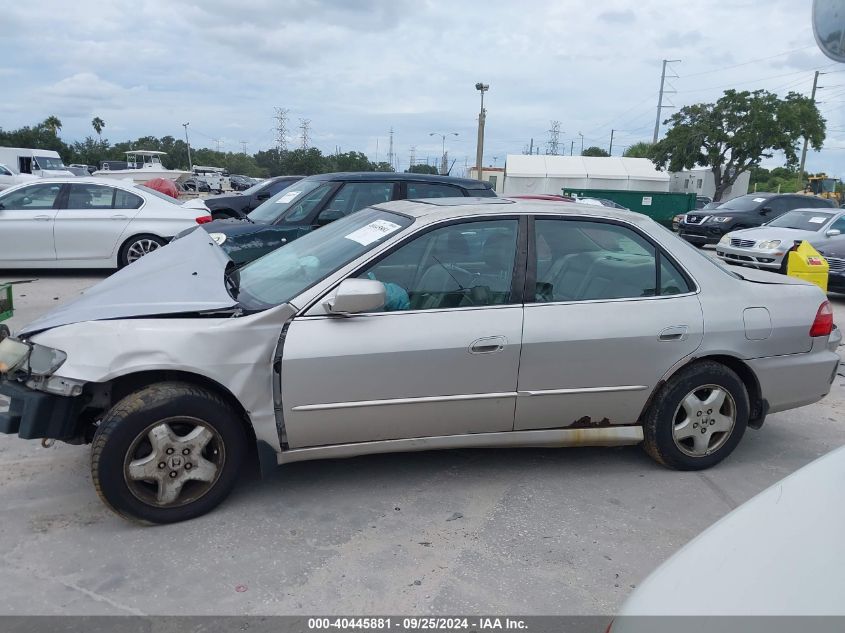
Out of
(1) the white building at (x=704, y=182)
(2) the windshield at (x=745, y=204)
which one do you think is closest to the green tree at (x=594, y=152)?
(1) the white building at (x=704, y=182)

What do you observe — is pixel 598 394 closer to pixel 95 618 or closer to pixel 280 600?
pixel 280 600

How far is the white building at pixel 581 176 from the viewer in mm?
43812

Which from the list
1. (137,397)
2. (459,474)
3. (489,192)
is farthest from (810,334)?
(489,192)

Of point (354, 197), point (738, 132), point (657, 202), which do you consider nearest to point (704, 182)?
point (738, 132)

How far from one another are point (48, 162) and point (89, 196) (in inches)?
1228

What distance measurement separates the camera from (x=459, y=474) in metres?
3.86

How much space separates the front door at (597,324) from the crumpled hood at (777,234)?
9.39 meters

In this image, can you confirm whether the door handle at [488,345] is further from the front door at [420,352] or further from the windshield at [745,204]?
the windshield at [745,204]

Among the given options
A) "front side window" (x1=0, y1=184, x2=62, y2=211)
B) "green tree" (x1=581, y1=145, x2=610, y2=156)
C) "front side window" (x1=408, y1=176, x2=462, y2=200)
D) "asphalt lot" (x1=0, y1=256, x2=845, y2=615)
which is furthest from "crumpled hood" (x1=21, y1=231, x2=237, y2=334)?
"green tree" (x1=581, y1=145, x2=610, y2=156)

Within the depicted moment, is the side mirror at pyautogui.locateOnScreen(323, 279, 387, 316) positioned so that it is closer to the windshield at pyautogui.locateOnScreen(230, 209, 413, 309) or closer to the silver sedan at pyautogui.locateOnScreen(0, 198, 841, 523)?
the silver sedan at pyautogui.locateOnScreen(0, 198, 841, 523)

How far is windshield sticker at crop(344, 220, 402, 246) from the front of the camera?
11.9 ft

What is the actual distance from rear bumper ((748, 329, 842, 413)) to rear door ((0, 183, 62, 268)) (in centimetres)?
900

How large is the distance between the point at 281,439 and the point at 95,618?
1.07 m

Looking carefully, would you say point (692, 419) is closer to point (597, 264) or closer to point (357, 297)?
point (597, 264)
